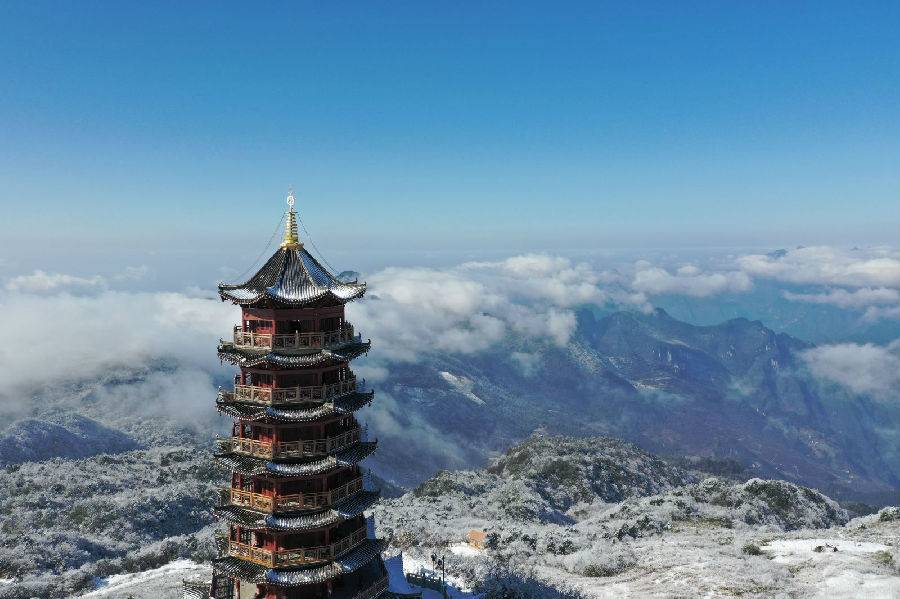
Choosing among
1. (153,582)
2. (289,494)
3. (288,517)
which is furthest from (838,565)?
(153,582)

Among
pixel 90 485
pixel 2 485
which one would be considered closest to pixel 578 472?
pixel 90 485

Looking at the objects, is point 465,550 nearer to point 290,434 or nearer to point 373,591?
point 373,591

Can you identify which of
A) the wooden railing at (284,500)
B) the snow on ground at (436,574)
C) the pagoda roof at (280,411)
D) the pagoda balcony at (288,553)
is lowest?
the snow on ground at (436,574)

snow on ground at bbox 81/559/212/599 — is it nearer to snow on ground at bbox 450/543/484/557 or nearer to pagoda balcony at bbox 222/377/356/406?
snow on ground at bbox 450/543/484/557

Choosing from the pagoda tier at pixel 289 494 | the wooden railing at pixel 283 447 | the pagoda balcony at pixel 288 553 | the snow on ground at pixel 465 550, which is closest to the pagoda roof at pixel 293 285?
the wooden railing at pixel 283 447

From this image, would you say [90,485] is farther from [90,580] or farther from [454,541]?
[454,541]

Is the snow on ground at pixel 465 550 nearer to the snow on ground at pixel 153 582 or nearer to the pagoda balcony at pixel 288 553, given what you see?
the snow on ground at pixel 153 582

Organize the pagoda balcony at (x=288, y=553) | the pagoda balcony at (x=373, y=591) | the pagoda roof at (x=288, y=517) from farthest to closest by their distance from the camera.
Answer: the pagoda balcony at (x=373, y=591) < the pagoda balcony at (x=288, y=553) < the pagoda roof at (x=288, y=517)
